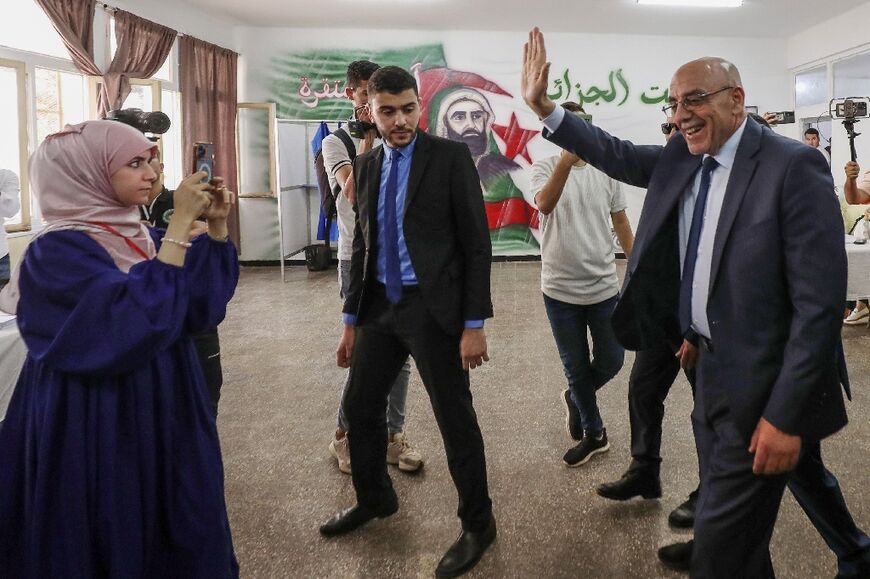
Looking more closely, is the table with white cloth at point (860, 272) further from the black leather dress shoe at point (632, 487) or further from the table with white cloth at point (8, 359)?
the table with white cloth at point (8, 359)

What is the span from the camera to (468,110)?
954cm

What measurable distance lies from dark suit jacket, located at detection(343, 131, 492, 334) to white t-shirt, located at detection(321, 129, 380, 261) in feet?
2.26

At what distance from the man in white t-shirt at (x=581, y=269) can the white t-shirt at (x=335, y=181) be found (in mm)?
747

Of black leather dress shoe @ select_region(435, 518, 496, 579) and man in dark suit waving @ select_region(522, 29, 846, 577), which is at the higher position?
man in dark suit waving @ select_region(522, 29, 846, 577)

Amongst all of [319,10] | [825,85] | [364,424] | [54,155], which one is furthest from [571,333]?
[825,85]

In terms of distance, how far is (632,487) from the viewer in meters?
2.35

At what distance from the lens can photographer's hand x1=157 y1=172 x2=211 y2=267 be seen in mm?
1293

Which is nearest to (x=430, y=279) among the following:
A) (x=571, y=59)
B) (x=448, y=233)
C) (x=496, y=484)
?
(x=448, y=233)

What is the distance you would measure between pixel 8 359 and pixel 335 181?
1.28 metres

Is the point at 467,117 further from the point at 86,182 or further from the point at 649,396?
the point at 86,182

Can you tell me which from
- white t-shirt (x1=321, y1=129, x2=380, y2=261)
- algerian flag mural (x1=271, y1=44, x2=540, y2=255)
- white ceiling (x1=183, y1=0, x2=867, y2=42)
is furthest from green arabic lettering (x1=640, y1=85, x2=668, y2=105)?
white t-shirt (x1=321, y1=129, x2=380, y2=261)

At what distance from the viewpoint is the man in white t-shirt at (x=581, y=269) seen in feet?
8.63

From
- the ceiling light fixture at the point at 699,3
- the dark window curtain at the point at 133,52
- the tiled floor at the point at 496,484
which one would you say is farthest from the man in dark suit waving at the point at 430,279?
the ceiling light fixture at the point at 699,3

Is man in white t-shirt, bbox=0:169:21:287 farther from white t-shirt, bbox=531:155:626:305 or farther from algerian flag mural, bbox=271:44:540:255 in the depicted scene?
algerian flag mural, bbox=271:44:540:255
